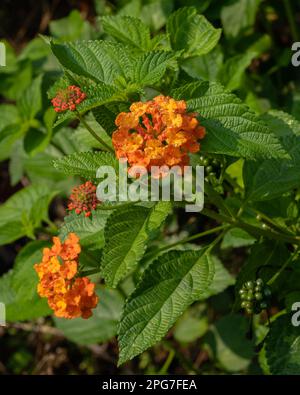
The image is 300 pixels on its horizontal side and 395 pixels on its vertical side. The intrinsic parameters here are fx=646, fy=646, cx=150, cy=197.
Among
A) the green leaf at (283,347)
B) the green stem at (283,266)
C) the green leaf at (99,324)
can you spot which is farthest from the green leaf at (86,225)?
the green leaf at (99,324)

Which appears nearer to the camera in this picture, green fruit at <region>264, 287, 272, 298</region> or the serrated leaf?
the serrated leaf

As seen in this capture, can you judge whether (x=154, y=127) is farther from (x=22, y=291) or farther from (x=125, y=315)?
(x=22, y=291)

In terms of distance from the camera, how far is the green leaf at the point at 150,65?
1.87m

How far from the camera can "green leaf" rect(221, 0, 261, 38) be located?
3467 mm

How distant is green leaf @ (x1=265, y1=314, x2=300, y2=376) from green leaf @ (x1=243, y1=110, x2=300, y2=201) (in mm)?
483

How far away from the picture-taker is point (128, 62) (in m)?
2.01

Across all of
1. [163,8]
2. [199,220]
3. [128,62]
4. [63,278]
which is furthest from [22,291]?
[163,8]

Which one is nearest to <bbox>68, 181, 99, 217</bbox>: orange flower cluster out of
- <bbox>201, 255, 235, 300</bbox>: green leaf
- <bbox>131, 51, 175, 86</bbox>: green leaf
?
<bbox>131, 51, 175, 86</bbox>: green leaf

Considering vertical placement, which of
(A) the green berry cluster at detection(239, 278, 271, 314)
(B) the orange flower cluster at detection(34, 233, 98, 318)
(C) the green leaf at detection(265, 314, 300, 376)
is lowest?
(C) the green leaf at detection(265, 314, 300, 376)

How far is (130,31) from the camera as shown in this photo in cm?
244

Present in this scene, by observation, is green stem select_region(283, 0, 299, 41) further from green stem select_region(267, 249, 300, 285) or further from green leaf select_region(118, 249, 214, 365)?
green leaf select_region(118, 249, 214, 365)

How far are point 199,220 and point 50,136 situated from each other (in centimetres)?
109

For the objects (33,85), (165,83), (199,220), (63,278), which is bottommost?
(199,220)

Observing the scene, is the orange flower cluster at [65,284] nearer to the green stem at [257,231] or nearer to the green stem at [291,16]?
the green stem at [257,231]
